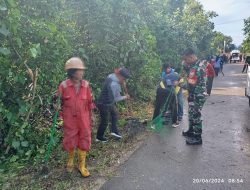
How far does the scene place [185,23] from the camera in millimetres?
23812

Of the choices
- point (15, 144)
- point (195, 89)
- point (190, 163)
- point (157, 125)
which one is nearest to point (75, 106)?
point (15, 144)

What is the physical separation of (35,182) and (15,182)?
290 millimetres

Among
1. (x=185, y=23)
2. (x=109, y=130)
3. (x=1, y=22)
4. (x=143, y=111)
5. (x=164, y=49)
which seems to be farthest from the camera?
(x=185, y=23)

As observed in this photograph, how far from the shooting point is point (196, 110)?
7.09 m

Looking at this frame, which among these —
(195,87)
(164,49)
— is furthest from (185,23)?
(195,87)

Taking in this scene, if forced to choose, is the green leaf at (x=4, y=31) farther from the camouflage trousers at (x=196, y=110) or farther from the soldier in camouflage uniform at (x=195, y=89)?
the camouflage trousers at (x=196, y=110)

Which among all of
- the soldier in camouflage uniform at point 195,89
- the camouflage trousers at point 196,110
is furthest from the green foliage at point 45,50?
the camouflage trousers at point 196,110

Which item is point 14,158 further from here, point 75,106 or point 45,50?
point 45,50

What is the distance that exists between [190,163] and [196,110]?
148 centimetres

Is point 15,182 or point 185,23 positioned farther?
point 185,23

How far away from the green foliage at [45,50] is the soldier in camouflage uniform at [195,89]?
84.7 inches

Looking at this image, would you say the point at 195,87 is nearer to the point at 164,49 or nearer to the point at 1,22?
the point at 1,22

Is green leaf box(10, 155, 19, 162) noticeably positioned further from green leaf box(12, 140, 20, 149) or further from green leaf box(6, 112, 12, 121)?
green leaf box(6, 112, 12, 121)

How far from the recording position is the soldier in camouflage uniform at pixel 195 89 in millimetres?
6938
